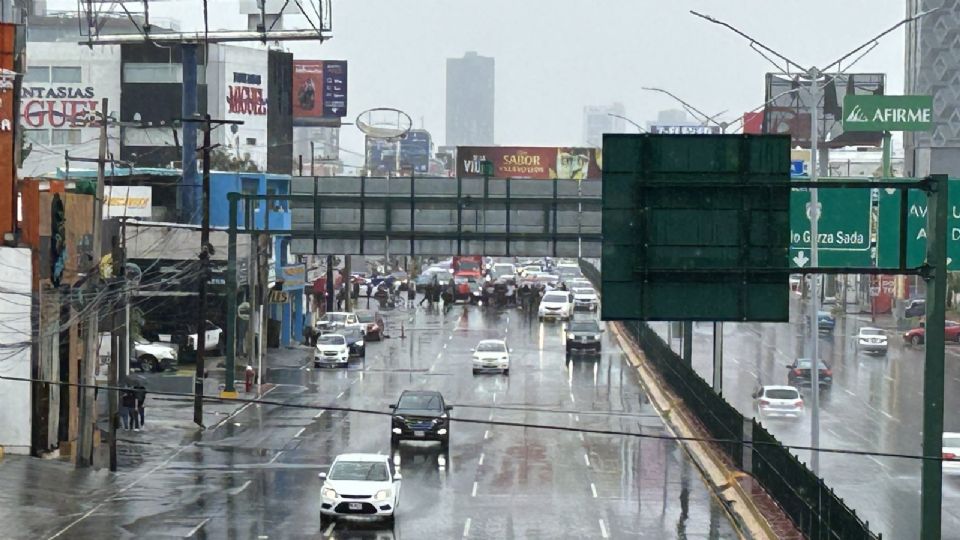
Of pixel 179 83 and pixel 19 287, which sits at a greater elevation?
pixel 179 83

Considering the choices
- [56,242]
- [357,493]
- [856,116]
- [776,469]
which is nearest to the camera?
[357,493]

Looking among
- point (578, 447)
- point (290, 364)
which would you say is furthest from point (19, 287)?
point (290, 364)

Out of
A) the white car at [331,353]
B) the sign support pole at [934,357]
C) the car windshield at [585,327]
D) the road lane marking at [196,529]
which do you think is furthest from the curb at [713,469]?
the white car at [331,353]

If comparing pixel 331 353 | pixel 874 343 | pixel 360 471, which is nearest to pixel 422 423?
pixel 360 471

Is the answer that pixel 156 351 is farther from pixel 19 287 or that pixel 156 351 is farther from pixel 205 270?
pixel 19 287

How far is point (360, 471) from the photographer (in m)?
32.4

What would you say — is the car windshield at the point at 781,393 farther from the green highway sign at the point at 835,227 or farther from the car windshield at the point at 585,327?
the car windshield at the point at 585,327

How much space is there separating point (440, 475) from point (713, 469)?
6.96 m

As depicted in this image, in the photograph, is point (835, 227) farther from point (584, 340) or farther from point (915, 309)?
point (915, 309)

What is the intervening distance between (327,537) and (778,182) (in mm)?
12592

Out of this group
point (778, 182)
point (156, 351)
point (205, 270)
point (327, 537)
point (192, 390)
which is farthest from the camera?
point (156, 351)

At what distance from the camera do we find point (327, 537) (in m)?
30.2

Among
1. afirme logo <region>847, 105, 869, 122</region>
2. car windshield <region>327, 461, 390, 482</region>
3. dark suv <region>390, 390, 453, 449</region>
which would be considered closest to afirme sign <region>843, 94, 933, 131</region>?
afirme logo <region>847, 105, 869, 122</region>

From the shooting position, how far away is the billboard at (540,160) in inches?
5758
